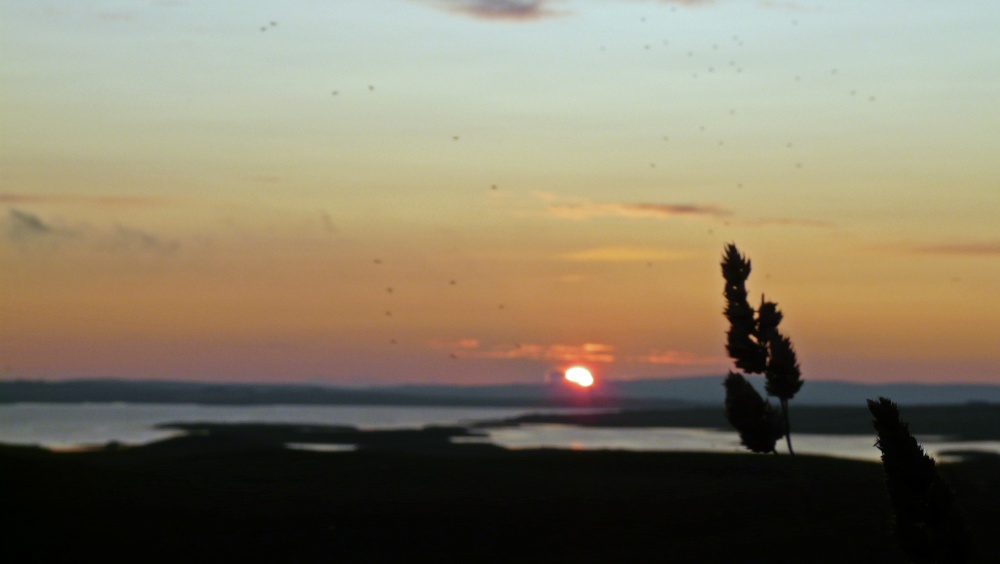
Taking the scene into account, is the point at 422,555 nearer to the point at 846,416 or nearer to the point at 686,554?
the point at 686,554

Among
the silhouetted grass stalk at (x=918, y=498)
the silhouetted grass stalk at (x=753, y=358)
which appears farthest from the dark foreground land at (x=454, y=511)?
the silhouetted grass stalk at (x=918, y=498)

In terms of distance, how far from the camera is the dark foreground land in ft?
128

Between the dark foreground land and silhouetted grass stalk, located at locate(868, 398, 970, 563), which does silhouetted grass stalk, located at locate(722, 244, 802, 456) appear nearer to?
the dark foreground land

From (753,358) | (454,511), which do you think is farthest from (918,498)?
(753,358)

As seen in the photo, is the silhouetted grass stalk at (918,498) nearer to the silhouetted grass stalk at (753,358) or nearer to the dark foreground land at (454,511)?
the dark foreground land at (454,511)

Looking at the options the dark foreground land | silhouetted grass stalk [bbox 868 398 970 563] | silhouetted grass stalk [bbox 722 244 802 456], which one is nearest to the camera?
silhouetted grass stalk [bbox 868 398 970 563]

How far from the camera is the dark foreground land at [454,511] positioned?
128ft

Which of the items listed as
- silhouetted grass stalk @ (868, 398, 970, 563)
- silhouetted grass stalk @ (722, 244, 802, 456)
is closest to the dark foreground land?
silhouetted grass stalk @ (722, 244, 802, 456)

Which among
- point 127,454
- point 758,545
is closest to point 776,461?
point 758,545

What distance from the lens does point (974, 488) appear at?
48.6 m

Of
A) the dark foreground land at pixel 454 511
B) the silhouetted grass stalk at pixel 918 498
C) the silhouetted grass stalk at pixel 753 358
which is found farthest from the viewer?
the silhouetted grass stalk at pixel 753 358

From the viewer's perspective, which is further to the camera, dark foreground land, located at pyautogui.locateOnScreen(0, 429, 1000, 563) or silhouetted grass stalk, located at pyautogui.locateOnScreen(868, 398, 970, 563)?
dark foreground land, located at pyautogui.locateOnScreen(0, 429, 1000, 563)

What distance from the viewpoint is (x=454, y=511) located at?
4375 cm

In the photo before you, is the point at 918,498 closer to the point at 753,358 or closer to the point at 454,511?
the point at 454,511
